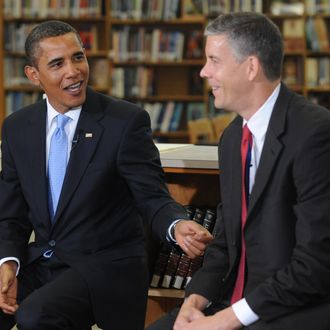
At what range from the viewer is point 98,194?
258cm

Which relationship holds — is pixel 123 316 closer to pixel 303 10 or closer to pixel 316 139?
pixel 316 139

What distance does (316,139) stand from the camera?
75.5 inches

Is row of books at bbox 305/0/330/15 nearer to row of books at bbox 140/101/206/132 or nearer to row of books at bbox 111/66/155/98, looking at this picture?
row of books at bbox 140/101/206/132

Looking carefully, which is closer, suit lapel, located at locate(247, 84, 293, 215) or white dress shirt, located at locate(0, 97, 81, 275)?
suit lapel, located at locate(247, 84, 293, 215)

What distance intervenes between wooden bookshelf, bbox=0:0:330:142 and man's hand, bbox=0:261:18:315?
5.32 meters

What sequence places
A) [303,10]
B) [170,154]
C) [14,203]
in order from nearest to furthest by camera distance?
[14,203], [170,154], [303,10]

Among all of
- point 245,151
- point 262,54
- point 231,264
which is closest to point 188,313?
point 231,264

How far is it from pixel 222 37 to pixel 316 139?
370 millimetres

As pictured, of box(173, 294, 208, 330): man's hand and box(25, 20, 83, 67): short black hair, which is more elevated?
box(25, 20, 83, 67): short black hair

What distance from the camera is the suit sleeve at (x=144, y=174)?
8.33ft

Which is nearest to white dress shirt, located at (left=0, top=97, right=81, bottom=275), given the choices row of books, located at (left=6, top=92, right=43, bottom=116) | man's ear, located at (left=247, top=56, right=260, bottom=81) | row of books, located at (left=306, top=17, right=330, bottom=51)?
man's ear, located at (left=247, top=56, right=260, bottom=81)

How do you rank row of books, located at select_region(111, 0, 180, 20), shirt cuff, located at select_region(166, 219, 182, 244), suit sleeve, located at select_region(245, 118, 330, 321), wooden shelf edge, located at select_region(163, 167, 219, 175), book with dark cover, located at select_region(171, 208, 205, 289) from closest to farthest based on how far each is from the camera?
suit sleeve, located at select_region(245, 118, 330, 321) → shirt cuff, located at select_region(166, 219, 182, 244) → wooden shelf edge, located at select_region(163, 167, 219, 175) → book with dark cover, located at select_region(171, 208, 205, 289) → row of books, located at select_region(111, 0, 180, 20)

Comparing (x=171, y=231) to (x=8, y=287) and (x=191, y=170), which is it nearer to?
(x=191, y=170)

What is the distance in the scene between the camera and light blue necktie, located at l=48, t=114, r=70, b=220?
2.63 meters
